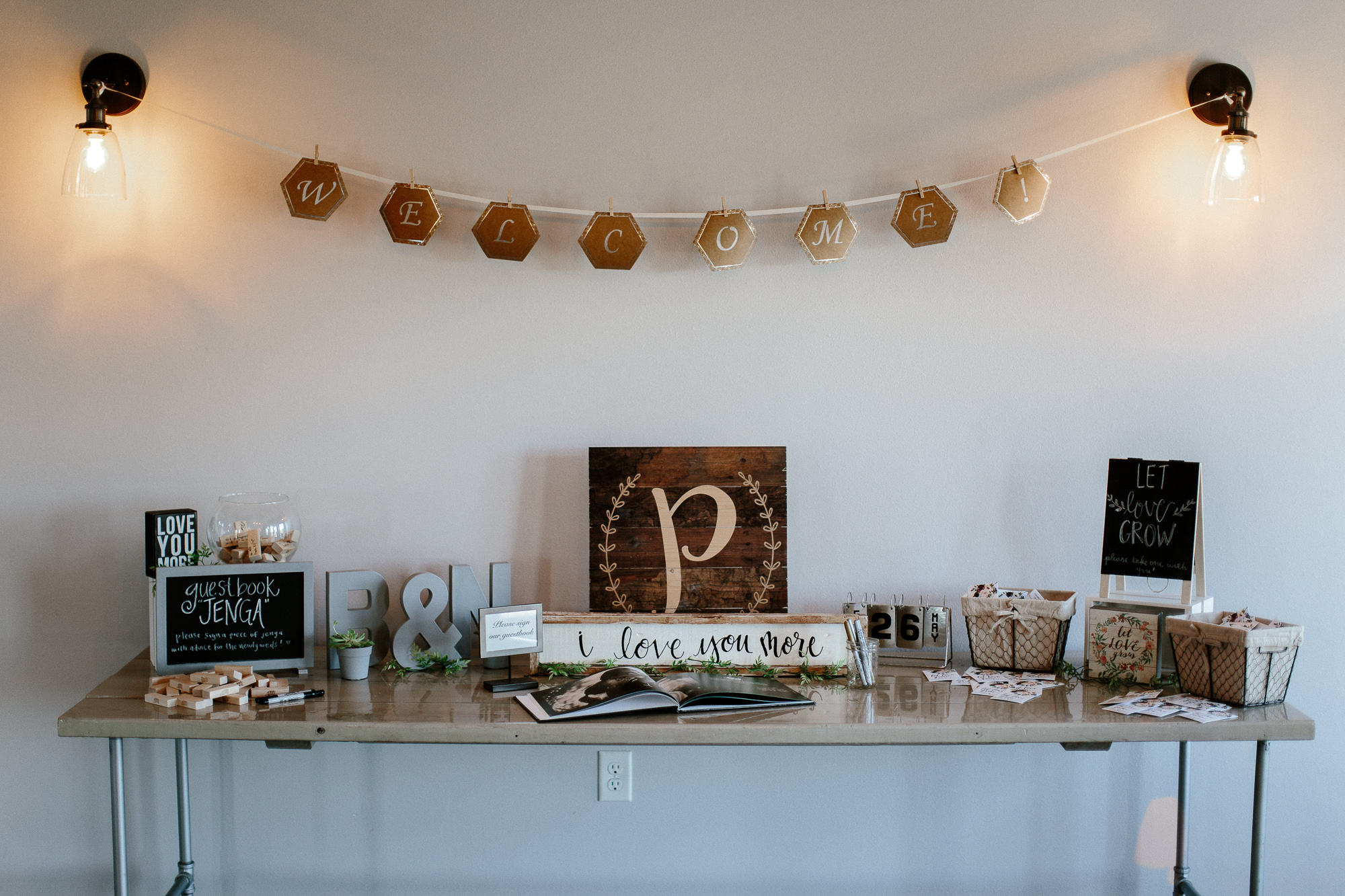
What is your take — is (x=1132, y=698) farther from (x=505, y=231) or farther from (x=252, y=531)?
(x=252, y=531)

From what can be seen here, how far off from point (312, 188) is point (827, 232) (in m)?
1.05

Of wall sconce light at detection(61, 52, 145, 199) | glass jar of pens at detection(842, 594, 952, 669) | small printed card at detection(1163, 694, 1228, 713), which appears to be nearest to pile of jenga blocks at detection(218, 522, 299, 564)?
wall sconce light at detection(61, 52, 145, 199)

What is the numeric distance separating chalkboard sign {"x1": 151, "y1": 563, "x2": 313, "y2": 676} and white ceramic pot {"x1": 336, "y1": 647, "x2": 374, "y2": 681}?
10 cm

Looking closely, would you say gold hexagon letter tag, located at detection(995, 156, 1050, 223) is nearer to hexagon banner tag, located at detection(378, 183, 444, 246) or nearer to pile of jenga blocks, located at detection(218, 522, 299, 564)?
hexagon banner tag, located at detection(378, 183, 444, 246)

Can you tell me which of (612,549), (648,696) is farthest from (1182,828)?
(612,549)

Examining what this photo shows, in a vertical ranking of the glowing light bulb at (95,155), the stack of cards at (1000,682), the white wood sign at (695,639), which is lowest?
the stack of cards at (1000,682)

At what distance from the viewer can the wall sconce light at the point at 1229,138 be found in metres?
1.82

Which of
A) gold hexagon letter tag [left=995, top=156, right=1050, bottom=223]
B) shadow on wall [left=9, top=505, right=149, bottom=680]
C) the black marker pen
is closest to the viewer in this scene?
the black marker pen

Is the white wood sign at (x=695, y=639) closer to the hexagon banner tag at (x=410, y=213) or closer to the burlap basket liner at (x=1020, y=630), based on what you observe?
the burlap basket liner at (x=1020, y=630)

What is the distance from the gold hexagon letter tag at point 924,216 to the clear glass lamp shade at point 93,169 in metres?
1.55

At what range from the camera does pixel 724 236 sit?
191cm

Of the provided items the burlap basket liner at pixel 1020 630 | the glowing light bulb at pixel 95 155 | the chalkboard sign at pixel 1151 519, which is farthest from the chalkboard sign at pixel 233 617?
the chalkboard sign at pixel 1151 519

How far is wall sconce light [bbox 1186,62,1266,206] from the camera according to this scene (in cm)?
182

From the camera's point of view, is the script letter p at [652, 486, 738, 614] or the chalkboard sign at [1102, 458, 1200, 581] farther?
the script letter p at [652, 486, 738, 614]
